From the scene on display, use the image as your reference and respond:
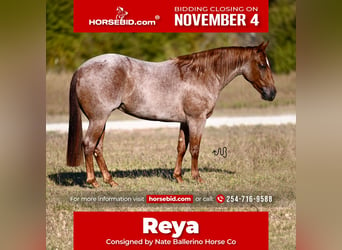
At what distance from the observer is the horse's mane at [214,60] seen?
764 cm

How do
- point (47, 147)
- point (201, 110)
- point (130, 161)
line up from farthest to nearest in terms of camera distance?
point (130, 161)
point (201, 110)
point (47, 147)

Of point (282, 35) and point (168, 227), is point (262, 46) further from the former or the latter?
point (168, 227)

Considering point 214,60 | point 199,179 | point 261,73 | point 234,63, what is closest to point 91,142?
point 199,179

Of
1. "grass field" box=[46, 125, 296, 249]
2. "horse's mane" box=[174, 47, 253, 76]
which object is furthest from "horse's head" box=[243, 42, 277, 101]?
"grass field" box=[46, 125, 296, 249]

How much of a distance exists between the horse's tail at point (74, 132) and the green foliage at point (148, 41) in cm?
40

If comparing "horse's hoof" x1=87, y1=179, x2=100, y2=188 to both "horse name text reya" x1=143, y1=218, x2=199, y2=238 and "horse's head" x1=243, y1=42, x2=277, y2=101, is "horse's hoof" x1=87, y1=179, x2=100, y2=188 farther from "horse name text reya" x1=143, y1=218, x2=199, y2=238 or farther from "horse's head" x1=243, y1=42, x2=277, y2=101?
"horse's head" x1=243, y1=42, x2=277, y2=101

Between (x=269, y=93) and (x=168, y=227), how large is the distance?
2195mm

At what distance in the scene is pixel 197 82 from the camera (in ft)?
25.0

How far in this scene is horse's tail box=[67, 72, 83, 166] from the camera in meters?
7.36

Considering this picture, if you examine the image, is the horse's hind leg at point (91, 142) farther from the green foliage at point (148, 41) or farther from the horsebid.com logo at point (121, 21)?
the horsebid.com logo at point (121, 21)

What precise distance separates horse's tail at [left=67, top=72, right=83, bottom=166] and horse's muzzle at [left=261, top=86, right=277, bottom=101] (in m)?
2.31
